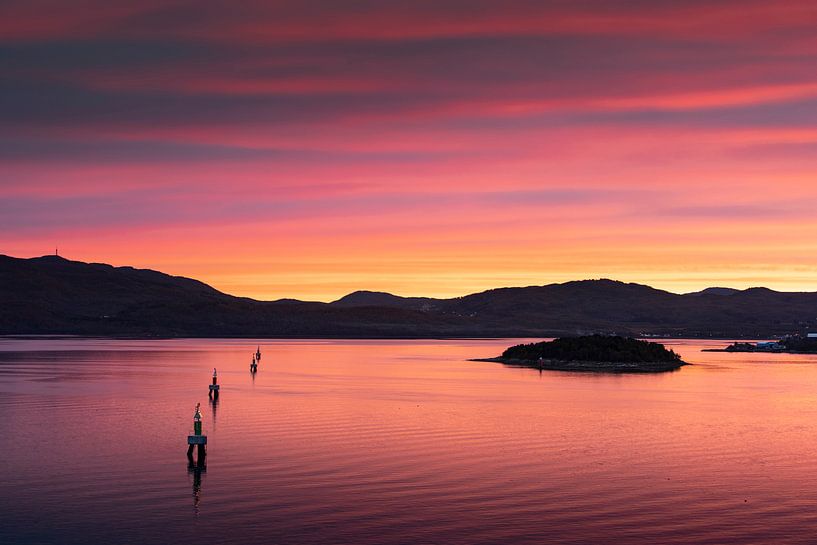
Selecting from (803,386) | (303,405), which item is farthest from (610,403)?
(803,386)

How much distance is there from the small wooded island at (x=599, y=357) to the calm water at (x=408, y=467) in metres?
49.3

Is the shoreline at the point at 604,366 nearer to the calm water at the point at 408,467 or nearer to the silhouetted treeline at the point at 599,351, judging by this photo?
the silhouetted treeline at the point at 599,351

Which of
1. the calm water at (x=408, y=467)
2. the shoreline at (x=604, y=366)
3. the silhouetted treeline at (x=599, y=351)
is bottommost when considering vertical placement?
the calm water at (x=408, y=467)

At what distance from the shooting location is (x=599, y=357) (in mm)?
138125

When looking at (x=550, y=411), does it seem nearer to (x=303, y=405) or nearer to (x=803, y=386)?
(x=303, y=405)

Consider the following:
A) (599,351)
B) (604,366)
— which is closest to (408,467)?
(604,366)

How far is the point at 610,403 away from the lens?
77.4 metres

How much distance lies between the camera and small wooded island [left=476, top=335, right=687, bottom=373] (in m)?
135

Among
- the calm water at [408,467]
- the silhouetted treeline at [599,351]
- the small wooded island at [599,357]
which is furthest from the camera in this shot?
the silhouetted treeline at [599,351]

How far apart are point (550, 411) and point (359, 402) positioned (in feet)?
49.1

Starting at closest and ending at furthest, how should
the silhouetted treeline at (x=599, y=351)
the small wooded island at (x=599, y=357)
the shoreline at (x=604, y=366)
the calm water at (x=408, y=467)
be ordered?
the calm water at (x=408, y=467) → the shoreline at (x=604, y=366) → the small wooded island at (x=599, y=357) → the silhouetted treeline at (x=599, y=351)

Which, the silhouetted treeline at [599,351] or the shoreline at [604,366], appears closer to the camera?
the shoreline at [604,366]

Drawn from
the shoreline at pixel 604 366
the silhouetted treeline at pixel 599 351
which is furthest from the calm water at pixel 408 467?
the silhouetted treeline at pixel 599 351

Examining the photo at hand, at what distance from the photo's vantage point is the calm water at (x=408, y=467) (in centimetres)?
3050
